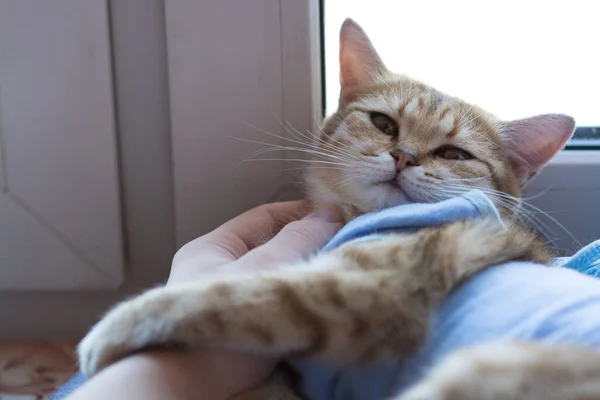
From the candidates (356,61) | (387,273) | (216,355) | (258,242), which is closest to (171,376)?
(216,355)

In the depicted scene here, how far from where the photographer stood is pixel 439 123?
916 mm

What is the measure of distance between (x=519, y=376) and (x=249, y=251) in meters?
0.50

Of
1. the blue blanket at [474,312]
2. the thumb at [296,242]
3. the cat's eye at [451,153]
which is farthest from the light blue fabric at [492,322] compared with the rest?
the cat's eye at [451,153]

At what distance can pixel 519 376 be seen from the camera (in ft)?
1.41

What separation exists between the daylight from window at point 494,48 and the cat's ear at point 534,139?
23 centimetres

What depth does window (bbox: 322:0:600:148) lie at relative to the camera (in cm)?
114

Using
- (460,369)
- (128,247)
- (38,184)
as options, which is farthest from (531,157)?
(38,184)

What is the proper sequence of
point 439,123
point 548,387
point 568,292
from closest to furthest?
1. point 548,387
2. point 568,292
3. point 439,123

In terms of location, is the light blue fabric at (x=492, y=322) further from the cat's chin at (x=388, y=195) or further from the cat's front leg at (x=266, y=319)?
the cat's chin at (x=388, y=195)

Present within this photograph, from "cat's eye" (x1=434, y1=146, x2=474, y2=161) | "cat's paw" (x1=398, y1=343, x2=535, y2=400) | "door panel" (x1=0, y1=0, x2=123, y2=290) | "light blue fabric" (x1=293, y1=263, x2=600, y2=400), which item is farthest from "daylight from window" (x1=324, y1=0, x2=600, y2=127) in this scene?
"cat's paw" (x1=398, y1=343, x2=535, y2=400)

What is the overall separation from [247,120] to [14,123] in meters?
0.42

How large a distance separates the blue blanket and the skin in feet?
0.26

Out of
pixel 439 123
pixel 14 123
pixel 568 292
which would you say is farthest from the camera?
pixel 14 123

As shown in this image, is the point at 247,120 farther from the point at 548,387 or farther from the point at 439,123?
the point at 548,387
